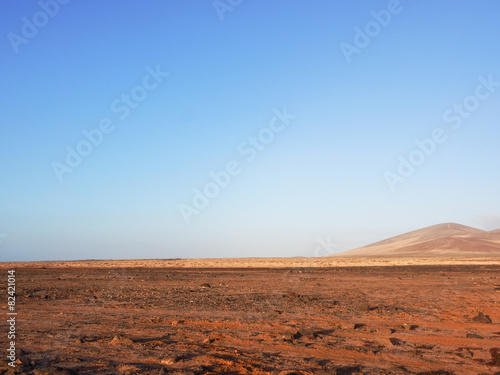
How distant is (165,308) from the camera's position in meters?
14.3

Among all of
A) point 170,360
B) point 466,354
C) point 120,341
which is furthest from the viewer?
point 120,341

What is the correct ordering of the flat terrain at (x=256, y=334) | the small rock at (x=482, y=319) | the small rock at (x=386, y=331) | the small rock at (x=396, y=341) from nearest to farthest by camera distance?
the flat terrain at (x=256, y=334)
the small rock at (x=396, y=341)
the small rock at (x=386, y=331)
the small rock at (x=482, y=319)

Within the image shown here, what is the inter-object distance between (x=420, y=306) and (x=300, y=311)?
4.32 m

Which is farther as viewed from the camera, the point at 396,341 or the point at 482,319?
the point at 482,319

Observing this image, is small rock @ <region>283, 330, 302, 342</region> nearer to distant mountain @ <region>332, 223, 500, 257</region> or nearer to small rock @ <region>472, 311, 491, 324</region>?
small rock @ <region>472, 311, 491, 324</region>

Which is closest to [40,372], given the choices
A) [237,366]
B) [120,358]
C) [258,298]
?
[120,358]

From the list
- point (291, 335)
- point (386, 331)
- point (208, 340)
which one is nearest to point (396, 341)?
point (386, 331)

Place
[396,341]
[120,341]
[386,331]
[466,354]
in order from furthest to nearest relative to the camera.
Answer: [386,331] → [396,341] → [120,341] → [466,354]

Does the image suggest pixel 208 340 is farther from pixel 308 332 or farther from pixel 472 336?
pixel 472 336

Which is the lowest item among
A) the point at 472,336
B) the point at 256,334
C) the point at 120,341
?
the point at 472,336

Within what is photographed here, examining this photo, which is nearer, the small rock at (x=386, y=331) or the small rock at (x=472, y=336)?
the small rock at (x=472, y=336)

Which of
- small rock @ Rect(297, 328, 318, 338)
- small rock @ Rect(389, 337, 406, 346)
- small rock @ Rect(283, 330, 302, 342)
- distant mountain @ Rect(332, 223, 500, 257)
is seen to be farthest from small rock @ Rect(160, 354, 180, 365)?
distant mountain @ Rect(332, 223, 500, 257)

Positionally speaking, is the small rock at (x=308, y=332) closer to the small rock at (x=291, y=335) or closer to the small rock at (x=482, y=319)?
the small rock at (x=291, y=335)

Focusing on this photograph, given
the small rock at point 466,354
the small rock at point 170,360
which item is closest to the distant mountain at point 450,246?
the small rock at point 466,354
